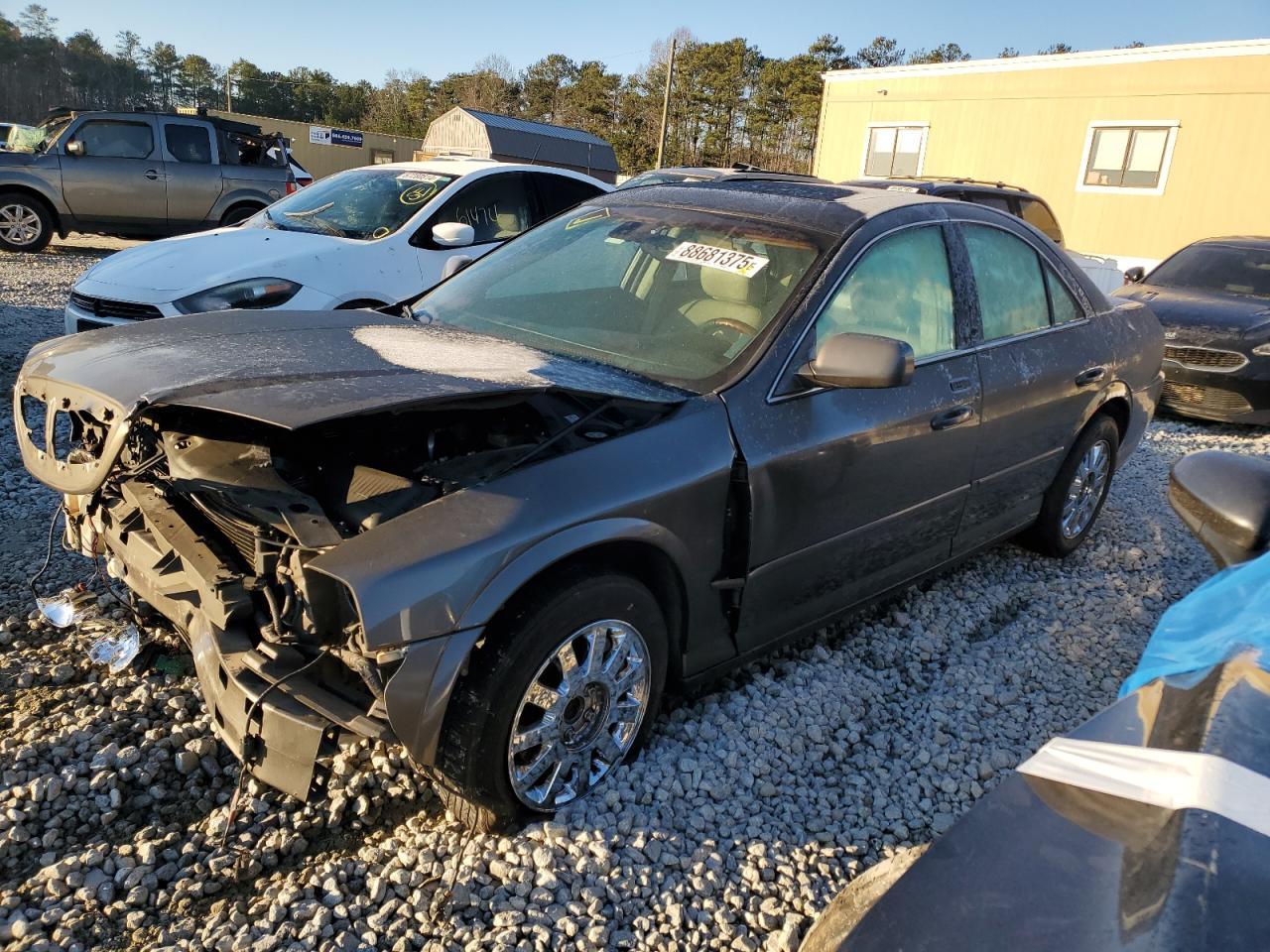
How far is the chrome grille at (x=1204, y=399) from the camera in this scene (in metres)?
8.05

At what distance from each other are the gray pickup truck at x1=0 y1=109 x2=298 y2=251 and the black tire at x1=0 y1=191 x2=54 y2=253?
0.01 m

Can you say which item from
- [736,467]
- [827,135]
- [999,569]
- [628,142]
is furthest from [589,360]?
[628,142]

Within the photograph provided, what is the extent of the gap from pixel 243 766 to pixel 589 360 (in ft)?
5.18

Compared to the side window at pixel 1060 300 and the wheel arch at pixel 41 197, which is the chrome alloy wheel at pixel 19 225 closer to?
the wheel arch at pixel 41 197

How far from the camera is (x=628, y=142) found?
51719mm

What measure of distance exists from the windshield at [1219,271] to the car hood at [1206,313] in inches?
11.9

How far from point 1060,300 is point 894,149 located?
20.1 metres

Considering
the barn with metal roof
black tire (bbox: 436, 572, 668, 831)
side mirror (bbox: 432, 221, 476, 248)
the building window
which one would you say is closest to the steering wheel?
black tire (bbox: 436, 572, 668, 831)

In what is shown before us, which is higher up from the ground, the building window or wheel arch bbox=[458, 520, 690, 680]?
the building window

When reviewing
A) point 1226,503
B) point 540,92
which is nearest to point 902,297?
point 1226,503

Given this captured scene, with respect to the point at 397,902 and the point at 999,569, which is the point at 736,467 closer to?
the point at 397,902

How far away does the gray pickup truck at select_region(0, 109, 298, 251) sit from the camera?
12.8 metres

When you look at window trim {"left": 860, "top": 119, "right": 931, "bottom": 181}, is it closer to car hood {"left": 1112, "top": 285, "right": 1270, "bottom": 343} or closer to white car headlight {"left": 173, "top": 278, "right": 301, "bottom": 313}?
car hood {"left": 1112, "top": 285, "right": 1270, "bottom": 343}

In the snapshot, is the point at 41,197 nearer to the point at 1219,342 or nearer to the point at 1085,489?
the point at 1085,489
